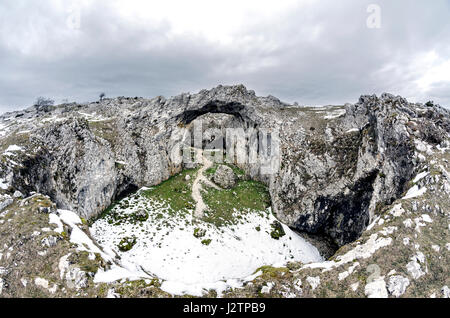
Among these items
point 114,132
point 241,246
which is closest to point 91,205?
point 114,132

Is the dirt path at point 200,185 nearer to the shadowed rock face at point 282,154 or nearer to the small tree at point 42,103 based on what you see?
the shadowed rock face at point 282,154

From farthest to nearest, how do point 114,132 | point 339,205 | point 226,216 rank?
point 114,132
point 226,216
point 339,205

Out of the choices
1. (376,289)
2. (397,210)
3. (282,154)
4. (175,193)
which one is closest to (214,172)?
(175,193)

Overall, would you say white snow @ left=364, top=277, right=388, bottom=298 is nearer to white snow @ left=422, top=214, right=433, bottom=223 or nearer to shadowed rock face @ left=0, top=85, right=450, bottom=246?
white snow @ left=422, top=214, right=433, bottom=223

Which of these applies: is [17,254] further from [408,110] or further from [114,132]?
[408,110]

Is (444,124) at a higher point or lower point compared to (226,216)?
higher

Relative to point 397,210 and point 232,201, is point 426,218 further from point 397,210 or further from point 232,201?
point 232,201

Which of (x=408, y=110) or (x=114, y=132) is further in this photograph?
(x=114, y=132)
